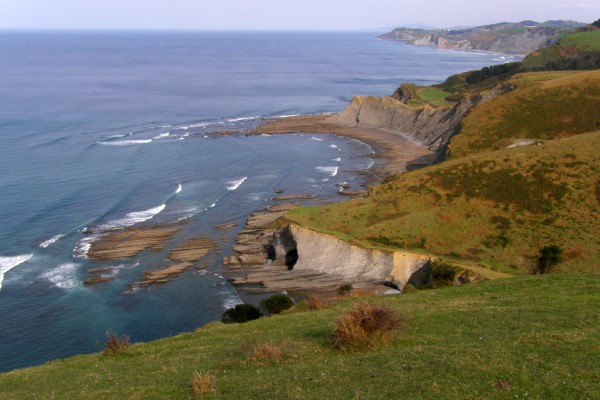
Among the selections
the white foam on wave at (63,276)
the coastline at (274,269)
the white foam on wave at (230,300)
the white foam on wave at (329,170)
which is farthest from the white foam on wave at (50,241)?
the white foam on wave at (329,170)

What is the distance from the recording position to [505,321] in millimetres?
19656

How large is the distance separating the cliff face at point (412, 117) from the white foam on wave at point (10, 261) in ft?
200

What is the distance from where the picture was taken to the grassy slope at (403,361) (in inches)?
567

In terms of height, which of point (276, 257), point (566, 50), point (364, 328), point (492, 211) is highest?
point (566, 50)

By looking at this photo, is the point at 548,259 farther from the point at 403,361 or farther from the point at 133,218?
the point at 133,218

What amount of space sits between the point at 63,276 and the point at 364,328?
119 feet

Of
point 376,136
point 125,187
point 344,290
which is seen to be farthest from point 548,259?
point 376,136

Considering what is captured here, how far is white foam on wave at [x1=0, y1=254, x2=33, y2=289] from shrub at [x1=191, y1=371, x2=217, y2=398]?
1516 inches

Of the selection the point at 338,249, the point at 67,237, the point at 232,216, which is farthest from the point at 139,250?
the point at 338,249

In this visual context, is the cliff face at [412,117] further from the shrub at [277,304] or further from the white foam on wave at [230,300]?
the shrub at [277,304]

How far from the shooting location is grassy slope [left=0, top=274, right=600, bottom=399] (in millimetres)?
14408

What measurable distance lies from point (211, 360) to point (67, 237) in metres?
41.4

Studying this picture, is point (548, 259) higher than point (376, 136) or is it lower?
higher

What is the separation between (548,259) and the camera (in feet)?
131
